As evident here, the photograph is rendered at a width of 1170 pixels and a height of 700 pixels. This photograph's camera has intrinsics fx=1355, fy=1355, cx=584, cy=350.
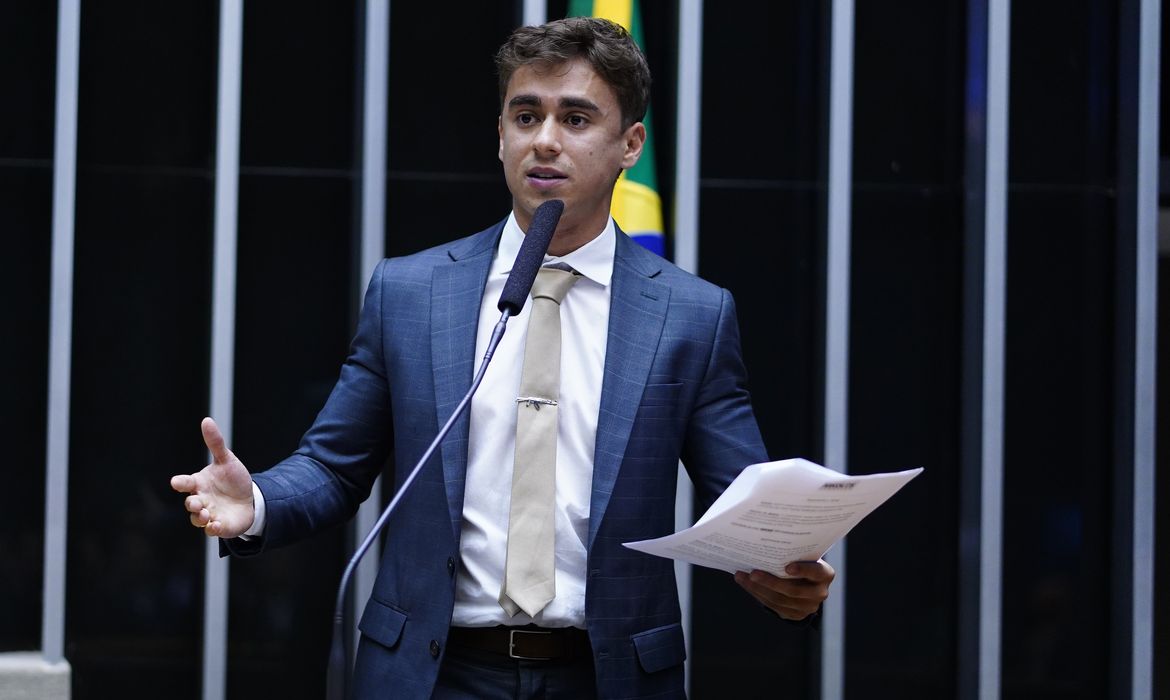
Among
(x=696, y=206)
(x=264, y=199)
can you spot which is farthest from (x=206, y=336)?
(x=696, y=206)

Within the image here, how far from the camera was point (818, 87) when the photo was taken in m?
5.00

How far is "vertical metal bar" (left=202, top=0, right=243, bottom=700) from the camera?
4500mm

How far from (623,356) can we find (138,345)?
10.0ft

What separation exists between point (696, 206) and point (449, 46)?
3.49 feet

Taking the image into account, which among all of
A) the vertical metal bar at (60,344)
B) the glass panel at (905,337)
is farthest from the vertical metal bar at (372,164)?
the glass panel at (905,337)

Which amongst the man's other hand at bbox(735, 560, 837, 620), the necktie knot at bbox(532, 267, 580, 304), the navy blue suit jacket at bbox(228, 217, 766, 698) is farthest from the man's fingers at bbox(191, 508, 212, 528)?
the man's other hand at bbox(735, 560, 837, 620)

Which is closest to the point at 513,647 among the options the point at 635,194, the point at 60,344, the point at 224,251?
the point at 635,194

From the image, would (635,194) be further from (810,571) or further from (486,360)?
(486,360)

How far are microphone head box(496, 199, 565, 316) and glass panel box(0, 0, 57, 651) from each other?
3.30 metres

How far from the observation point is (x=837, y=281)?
15.6 feet

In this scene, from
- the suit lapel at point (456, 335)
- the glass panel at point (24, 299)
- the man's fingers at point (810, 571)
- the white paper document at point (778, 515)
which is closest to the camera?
the white paper document at point (778, 515)

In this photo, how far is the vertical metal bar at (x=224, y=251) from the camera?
450cm

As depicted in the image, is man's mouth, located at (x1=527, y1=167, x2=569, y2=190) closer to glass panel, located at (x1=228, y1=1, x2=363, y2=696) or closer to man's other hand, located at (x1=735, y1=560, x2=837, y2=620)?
man's other hand, located at (x1=735, y1=560, x2=837, y2=620)

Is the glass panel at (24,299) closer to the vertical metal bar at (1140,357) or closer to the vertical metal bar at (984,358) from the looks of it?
the vertical metal bar at (984,358)
